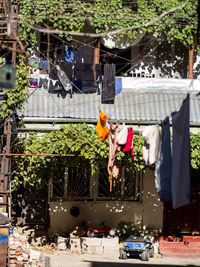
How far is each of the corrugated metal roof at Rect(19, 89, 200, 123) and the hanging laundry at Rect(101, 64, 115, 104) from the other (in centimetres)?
17

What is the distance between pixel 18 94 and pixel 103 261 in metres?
5.56

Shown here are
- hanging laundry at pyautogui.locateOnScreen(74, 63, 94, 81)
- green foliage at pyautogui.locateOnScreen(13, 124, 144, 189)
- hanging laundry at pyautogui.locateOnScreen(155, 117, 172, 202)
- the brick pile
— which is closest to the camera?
hanging laundry at pyautogui.locateOnScreen(155, 117, 172, 202)

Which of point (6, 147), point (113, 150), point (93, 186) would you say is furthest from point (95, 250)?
point (6, 147)

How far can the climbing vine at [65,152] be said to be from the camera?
18406 millimetres

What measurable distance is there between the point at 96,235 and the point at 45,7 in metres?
7.35

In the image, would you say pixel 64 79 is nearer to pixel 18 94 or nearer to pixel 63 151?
pixel 18 94

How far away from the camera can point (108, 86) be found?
20500mm

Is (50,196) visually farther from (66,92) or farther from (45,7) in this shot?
(45,7)

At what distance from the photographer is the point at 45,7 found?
65.8 feet

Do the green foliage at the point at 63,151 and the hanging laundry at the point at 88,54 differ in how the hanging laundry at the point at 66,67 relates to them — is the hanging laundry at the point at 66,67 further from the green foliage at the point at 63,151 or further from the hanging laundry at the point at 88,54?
the green foliage at the point at 63,151

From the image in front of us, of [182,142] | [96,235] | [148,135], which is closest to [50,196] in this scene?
[96,235]

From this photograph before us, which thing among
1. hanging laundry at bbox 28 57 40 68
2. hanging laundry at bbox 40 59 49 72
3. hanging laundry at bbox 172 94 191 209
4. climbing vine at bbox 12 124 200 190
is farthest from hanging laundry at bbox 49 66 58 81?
hanging laundry at bbox 172 94 191 209

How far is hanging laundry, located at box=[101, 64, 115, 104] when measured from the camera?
2033 cm

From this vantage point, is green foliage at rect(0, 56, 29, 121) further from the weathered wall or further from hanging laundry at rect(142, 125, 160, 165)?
hanging laundry at rect(142, 125, 160, 165)
